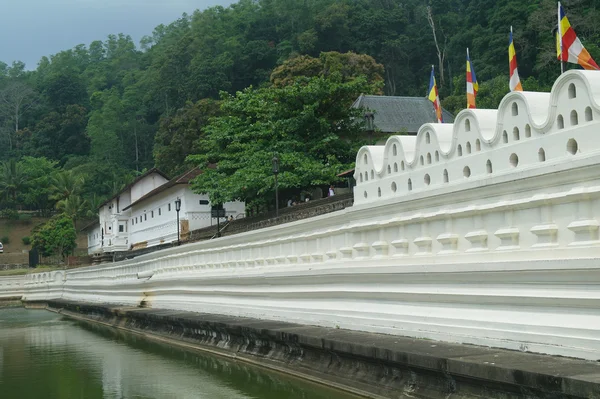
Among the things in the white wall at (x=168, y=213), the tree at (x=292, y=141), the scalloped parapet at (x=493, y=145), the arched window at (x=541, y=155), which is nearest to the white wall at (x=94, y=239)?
the white wall at (x=168, y=213)

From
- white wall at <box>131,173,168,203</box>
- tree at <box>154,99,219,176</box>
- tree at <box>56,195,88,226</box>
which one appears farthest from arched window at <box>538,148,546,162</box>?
tree at <box>56,195,88,226</box>

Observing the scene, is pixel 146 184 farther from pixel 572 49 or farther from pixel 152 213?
pixel 572 49

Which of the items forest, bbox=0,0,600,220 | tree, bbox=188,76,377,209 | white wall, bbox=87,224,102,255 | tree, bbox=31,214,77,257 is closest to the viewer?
tree, bbox=188,76,377,209

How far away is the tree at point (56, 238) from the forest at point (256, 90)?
8.10 metres

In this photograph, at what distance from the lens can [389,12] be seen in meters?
88.8

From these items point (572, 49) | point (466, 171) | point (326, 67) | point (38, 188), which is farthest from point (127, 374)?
point (38, 188)

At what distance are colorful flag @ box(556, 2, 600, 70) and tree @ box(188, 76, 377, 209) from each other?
1619cm

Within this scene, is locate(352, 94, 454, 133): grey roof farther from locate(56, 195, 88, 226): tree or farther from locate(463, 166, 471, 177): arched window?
locate(463, 166, 471, 177): arched window

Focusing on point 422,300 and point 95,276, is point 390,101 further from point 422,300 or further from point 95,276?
point 422,300

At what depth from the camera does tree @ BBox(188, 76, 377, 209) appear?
28.9m

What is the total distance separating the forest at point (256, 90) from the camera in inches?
1244

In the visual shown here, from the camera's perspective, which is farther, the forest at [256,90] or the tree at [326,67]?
the tree at [326,67]

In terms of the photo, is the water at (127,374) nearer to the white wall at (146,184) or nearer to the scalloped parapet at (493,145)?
the scalloped parapet at (493,145)

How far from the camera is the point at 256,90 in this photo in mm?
38500
